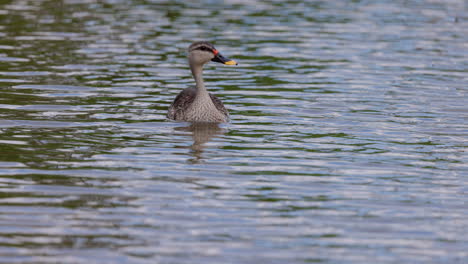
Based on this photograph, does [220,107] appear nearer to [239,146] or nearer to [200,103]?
[200,103]

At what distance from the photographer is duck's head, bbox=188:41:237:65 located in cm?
1767

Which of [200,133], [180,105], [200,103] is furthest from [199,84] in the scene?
[200,133]

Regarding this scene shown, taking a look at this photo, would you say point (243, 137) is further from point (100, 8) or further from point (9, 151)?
point (100, 8)

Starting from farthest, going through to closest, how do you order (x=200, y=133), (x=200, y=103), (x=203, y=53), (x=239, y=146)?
(x=203, y=53), (x=200, y=103), (x=200, y=133), (x=239, y=146)

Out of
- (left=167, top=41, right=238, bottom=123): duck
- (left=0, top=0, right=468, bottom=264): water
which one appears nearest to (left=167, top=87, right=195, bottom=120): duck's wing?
(left=167, top=41, right=238, bottom=123): duck

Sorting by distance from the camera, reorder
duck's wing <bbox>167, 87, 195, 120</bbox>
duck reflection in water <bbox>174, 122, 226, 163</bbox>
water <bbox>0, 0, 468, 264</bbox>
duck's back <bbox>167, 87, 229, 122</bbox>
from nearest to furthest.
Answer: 1. water <bbox>0, 0, 468, 264</bbox>
2. duck reflection in water <bbox>174, 122, 226, 163</bbox>
3. duck's back <bbox>167, 87, 229, 122</bbox>
4. duck's wing <bbox>167, 87, 195, 120</bbox>

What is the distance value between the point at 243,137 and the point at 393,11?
19619mm

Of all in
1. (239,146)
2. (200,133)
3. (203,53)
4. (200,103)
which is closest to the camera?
(239,146)

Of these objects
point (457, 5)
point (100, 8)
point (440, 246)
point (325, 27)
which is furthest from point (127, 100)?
point (457, 5)

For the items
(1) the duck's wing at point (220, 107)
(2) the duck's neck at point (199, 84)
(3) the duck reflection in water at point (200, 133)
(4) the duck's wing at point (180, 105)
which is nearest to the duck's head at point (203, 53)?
(2) the duck's neck at point (199, 84)

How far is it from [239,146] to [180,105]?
2.68m

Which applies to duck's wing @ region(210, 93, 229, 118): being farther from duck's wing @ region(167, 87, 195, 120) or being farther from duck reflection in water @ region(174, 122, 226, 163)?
duck's wing @ region(167, 87, 195, 120)

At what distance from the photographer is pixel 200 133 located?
1672cm

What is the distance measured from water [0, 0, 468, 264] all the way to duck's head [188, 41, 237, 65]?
1.26 meters
